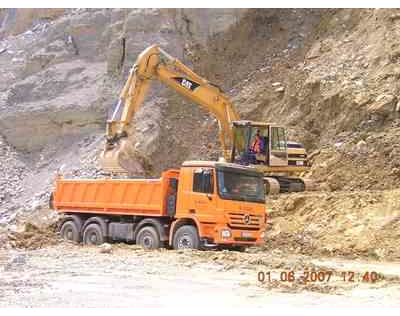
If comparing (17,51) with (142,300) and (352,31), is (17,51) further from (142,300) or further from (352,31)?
(142,300)

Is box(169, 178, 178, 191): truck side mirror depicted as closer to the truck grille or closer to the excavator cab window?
the truck grille

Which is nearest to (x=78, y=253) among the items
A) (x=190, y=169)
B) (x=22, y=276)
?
(x=190, y=169)

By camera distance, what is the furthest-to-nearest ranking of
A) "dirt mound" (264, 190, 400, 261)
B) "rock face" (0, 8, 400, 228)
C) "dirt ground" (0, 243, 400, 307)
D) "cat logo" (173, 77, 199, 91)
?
1. "rock face" (0, 8, 400, 228)
2. "cat logo" (173, 77, 199, 91)
3. "dirt mound" (264, 190, 400, 261)
4. "dirt ground" (0, 243, 400, 307)

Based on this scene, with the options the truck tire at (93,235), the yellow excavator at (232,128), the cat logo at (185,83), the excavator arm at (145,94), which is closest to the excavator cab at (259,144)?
the yellow excavator at (232,128)

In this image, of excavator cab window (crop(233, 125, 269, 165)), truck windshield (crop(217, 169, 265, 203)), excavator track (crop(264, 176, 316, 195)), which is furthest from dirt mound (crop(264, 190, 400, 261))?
excavator cab window (crop(233, 125, 269, 165))

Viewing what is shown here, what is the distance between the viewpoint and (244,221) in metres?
15.7

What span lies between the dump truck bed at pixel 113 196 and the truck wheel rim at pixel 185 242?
0.91m

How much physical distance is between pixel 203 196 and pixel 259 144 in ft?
20.5

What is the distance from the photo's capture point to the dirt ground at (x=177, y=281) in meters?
9.08

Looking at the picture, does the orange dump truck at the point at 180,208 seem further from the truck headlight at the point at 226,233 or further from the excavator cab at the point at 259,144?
the excavator cab at the point at 259,144

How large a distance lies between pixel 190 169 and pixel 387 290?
22.3ft

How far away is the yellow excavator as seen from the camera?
20312mm

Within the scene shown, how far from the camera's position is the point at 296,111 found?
81.4 ft

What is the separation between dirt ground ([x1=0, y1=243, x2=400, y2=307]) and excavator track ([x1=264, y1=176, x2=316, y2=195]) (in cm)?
512
